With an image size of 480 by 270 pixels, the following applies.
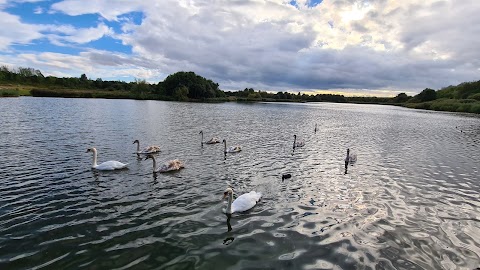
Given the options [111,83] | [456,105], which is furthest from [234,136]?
[111,83]

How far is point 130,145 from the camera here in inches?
840

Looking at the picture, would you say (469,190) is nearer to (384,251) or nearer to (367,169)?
(367,169)

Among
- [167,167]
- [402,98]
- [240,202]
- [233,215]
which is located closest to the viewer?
[233,215]

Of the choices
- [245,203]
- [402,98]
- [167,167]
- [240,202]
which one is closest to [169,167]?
[167,167]

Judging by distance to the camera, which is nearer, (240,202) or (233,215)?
(233,215)

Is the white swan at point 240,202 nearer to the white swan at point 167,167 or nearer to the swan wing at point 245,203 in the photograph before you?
the swan wing at point 245,203

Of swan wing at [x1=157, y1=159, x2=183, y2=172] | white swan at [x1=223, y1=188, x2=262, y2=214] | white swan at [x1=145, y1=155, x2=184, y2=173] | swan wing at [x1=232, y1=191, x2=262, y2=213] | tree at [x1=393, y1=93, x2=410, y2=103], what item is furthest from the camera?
tree at [x1=393, y1=93, x2=410, y2=103]

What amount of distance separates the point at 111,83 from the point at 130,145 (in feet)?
528

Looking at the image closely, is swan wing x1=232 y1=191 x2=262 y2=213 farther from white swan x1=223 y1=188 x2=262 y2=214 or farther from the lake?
the lake

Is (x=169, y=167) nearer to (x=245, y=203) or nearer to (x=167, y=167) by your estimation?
(x=167, y=167)

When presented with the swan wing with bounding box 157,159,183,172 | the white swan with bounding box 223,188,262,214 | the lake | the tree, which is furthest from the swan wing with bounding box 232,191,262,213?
the tree

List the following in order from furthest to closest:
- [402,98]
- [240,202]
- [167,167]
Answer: [402,98]
[167,167]
[240,202]

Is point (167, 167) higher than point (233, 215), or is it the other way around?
point (167, 167)

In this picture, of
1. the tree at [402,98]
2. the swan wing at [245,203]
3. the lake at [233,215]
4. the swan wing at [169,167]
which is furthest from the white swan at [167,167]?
the tree at [402,98]
